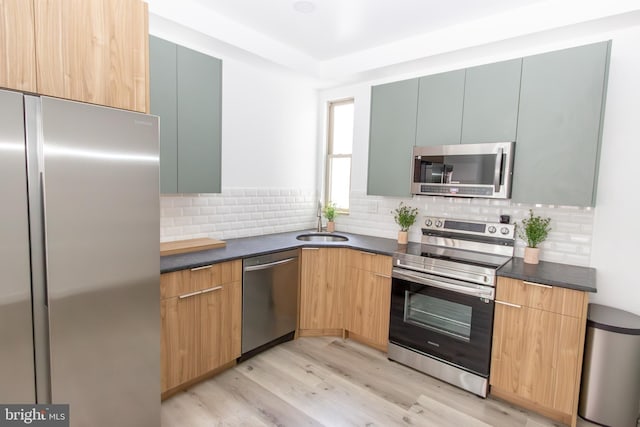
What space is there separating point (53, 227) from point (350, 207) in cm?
292

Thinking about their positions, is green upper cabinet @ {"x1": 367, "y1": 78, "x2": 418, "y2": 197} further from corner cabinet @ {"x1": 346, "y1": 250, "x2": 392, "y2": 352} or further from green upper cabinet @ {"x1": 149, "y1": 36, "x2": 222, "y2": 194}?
green upper cabinet @ {"x1": 149, "y1": 36, "x2": 222, "y2": 194}

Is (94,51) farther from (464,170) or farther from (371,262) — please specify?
(464,170)

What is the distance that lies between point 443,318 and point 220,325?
5.66 ft

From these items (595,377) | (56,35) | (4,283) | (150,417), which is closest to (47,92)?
(56,35)

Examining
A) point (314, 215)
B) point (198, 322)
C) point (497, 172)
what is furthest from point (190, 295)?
point (497, 172)

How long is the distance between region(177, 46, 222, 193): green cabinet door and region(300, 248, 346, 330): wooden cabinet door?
3.67 feet

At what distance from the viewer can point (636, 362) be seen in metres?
2.04

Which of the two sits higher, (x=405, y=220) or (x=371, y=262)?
(x=405, y=220)

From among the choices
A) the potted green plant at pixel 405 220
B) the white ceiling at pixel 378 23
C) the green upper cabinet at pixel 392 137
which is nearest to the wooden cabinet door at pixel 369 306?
the potted green plant at pixel 405 220

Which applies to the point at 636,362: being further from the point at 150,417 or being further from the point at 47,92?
the point at 47,92

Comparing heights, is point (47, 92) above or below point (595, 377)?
above

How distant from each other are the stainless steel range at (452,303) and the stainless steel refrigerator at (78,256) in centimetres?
189

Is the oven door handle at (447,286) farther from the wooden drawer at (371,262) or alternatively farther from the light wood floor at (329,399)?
the light wood floor at (329,399)

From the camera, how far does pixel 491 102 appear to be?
257 cm
